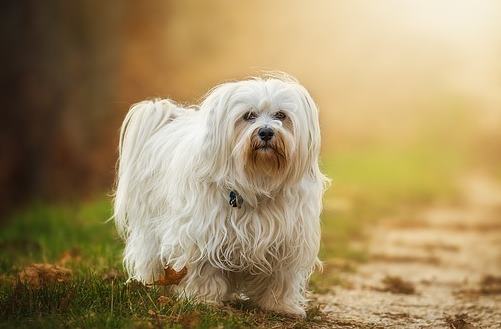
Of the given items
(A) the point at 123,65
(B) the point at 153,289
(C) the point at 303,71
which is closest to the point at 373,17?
(C) the point at 303,71

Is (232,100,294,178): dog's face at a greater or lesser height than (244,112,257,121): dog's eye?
lesser

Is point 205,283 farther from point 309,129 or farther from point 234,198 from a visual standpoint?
point 309,129

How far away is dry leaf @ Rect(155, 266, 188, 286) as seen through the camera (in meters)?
5.55

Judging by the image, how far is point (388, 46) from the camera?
33.2 meters

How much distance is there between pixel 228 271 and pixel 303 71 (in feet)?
90.7

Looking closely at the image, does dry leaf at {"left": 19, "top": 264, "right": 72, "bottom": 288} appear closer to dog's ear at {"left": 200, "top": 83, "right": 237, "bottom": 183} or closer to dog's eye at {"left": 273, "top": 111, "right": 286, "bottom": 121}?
dog's ear at {"left": 200, "top": 83, "right": 237, "bottom": 183}

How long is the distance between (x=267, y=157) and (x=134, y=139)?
153cm

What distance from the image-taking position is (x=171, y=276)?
5.56 meters

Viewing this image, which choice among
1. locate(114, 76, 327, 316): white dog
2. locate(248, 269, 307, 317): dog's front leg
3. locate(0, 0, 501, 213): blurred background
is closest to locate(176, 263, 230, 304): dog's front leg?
locate(114, 76, 327, 316): white dog

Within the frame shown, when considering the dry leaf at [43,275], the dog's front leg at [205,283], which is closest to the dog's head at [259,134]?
the dog's front leg at [205,283]

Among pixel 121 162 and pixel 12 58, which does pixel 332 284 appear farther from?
pixel 12 58

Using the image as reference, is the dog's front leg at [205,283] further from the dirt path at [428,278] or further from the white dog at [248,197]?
the dirt path at [428,278]

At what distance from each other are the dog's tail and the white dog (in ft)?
1.44

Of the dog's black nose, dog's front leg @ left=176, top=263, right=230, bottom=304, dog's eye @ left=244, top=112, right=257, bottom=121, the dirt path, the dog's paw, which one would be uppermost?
dog's eye @ left=244, top=112, right=257, bottom=121
